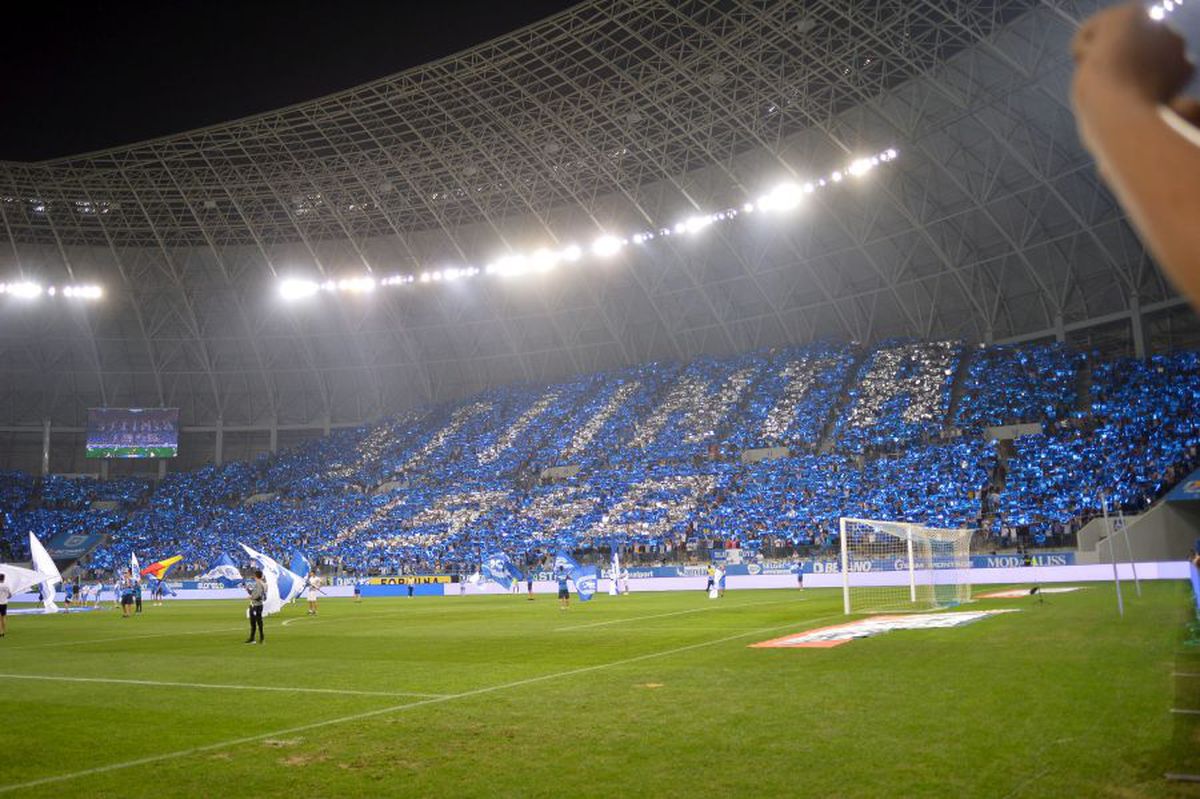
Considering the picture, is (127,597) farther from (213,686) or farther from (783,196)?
(783,196)

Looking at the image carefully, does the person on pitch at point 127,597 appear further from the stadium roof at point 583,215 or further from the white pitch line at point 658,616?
the stadium roof at point 583,215

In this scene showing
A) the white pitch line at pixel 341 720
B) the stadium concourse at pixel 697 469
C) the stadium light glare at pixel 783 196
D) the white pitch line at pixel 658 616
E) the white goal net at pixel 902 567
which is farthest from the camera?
the stadium light glare at pixel 783 196

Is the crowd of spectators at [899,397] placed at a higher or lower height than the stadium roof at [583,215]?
lower

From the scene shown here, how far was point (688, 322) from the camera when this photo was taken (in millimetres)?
65000

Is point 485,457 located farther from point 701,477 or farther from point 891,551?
point 891,551

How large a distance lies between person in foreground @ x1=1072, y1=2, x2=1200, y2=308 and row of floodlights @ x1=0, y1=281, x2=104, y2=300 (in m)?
→ 76.9

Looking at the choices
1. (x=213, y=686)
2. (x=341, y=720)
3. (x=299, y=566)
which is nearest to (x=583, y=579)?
(x=299, y=566)

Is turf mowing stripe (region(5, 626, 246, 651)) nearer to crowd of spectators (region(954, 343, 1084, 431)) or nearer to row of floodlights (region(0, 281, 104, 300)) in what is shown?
crowd of spectators (region(954, 343, 1084, 431))

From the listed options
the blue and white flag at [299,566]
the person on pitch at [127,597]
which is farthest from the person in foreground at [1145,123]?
the person on pitch at [127,597]

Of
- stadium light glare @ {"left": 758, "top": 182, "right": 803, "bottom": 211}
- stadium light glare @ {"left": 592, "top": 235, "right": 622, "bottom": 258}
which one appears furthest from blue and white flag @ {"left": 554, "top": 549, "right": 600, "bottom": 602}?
stadium light glare @ {"left": 592, "top": 235, "right": 622, "bottom": 258}

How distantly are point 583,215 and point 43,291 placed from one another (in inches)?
1580

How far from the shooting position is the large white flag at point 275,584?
89.0ft

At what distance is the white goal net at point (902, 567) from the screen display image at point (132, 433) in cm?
5724

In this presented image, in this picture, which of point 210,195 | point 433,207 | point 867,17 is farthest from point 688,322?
point 210,195
